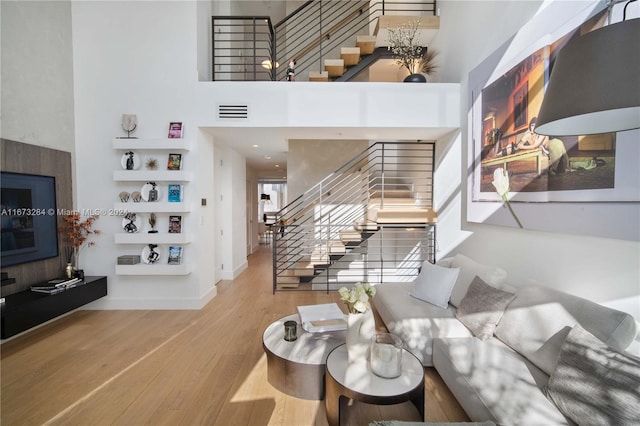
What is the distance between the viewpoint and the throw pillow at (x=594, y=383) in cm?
115

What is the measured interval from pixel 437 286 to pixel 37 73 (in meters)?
5.15

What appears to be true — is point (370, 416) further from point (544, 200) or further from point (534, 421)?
point (544, 200)

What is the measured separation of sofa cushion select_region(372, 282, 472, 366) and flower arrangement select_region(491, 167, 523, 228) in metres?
1.14

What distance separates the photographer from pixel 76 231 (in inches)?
135

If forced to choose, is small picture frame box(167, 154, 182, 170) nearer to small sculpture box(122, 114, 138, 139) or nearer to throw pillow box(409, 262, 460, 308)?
small sculpture box(122, 114, 138, 139)

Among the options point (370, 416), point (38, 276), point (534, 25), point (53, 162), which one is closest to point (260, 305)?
point (370, 416)

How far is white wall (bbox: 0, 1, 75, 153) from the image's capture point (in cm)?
281

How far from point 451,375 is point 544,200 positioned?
5.07 feet

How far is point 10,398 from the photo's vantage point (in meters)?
2.05

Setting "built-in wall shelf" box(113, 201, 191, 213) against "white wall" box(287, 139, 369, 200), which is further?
"white wall" box(287, 139, 369, 200)

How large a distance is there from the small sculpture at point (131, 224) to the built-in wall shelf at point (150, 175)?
473 millimetres

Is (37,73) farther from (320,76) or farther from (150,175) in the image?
(320,76)

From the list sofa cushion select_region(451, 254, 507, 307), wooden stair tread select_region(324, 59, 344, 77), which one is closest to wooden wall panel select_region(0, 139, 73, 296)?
wooden stair tread select_region(324, 59, 344, 77)

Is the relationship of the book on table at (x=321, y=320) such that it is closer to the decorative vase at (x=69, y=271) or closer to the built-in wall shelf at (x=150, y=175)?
the built-in wall shelf at (x=150, y=175)
